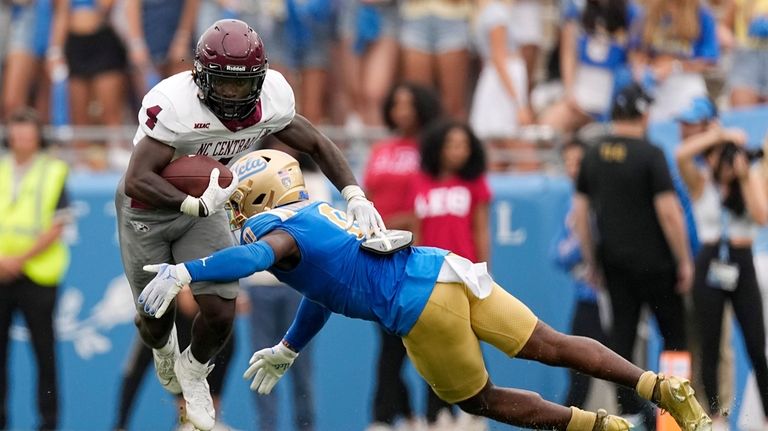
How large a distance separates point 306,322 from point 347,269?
609mm

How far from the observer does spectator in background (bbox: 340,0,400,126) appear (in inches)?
435

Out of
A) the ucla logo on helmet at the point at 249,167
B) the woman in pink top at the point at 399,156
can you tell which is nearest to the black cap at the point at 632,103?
the woman in pink top at the point at 399,156

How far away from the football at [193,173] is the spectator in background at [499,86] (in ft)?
14.5

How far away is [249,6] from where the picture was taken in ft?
36.4

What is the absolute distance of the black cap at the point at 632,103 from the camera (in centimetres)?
948

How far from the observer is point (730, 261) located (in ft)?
30.6

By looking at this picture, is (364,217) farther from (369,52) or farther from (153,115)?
(369,52)

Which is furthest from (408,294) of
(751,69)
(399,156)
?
(751,69)

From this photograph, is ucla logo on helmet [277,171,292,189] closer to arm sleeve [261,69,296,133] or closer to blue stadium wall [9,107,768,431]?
arm sleeve [261,69,296,133]

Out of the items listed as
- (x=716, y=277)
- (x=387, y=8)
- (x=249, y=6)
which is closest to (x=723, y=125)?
(x=716, y=277)

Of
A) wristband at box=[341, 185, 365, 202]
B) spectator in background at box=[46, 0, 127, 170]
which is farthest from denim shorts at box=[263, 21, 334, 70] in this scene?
wristband at box=[341, 185, 365, 202]

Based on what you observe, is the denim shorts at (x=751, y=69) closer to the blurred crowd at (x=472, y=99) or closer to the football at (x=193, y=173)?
the blurred crowd at (x=472, y=99)

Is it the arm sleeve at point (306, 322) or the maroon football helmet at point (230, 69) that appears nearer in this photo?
the maroon football helmet at point (230, 69)

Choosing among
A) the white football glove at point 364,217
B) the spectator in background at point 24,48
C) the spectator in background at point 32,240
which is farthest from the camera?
the spectator in background at point 24,48
